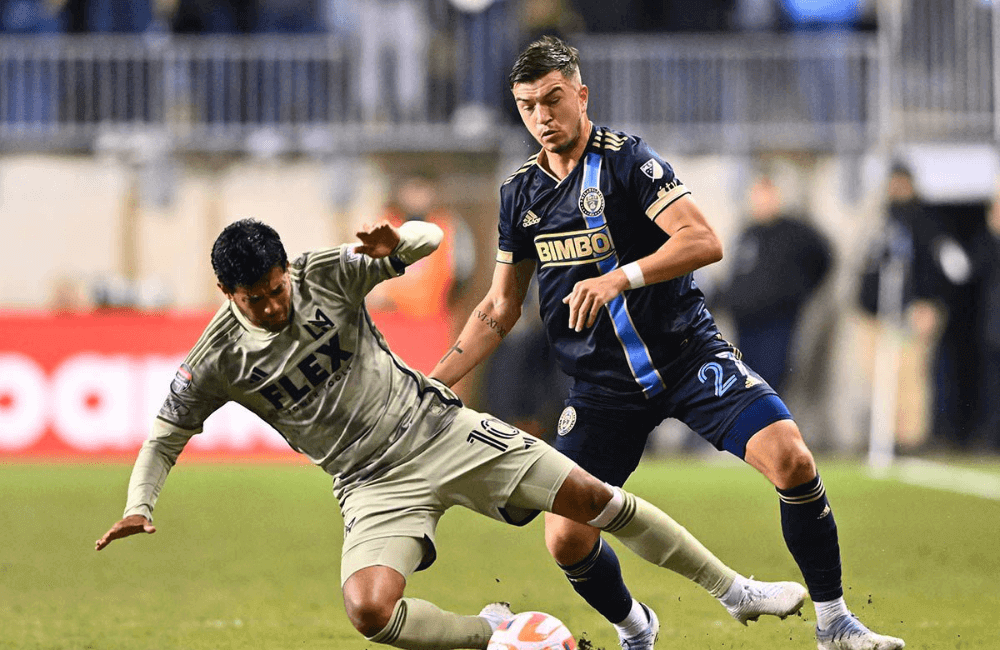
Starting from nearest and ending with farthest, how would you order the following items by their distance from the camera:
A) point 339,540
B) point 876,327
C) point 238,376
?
point 238,376 → point 339,540 → point 876,327

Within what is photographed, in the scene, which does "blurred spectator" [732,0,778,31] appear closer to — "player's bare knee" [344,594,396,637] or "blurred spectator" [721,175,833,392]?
"blurred spectator" [721,175,833,392]

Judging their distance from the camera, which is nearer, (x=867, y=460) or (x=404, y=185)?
(x=867, y=460)

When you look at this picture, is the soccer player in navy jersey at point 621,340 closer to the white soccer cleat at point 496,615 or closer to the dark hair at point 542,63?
the dark hair at point 542,63

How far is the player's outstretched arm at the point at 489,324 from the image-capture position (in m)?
6.39

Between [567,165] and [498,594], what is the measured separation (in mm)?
2872

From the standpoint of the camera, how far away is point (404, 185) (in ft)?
58.7

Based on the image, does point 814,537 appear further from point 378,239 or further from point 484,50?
point 484,50

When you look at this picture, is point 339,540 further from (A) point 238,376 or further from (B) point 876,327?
(B) point 876,327

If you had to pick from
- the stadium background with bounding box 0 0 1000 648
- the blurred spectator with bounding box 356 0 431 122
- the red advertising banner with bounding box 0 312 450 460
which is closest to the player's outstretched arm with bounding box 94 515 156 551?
the red advertising banner with bounding box 0 312 450 460

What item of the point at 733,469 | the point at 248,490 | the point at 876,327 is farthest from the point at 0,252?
the point at 876,327

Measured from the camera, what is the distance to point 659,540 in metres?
6.02

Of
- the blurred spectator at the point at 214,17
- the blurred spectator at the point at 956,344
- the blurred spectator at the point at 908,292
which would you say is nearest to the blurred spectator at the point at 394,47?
the blurred spectator at the point at 214,17

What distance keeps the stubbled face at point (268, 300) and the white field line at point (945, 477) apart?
8.09 metres

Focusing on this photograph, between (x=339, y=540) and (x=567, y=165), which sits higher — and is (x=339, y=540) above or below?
below
